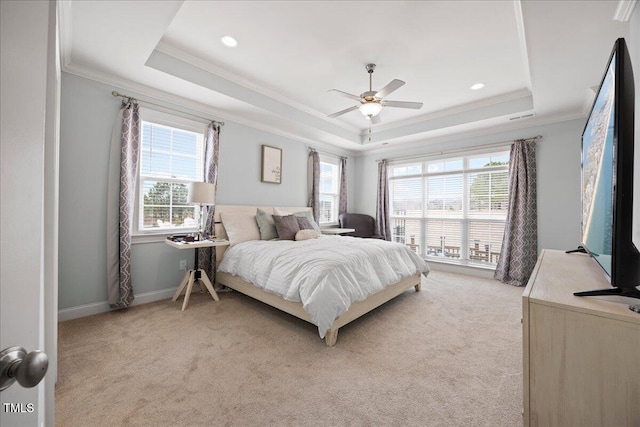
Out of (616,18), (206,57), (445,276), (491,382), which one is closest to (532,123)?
(616,18)

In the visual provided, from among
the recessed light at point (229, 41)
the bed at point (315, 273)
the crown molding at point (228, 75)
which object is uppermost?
the recessed light at point (229, 41)

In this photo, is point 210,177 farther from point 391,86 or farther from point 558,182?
point 558,182

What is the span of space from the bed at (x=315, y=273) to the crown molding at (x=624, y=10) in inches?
99.4

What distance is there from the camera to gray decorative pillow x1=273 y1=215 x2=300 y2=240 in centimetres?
363

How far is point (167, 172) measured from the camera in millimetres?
3250

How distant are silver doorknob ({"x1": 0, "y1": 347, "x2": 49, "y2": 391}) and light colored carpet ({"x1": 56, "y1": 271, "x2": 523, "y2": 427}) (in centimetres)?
128

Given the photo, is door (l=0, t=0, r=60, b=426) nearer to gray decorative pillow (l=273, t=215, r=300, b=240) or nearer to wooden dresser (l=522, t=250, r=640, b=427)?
wooden dresser (l=522, t=250, r=640, b=427)

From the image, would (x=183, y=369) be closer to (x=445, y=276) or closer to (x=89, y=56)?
(x=89, y=56)

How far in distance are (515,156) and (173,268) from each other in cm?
518

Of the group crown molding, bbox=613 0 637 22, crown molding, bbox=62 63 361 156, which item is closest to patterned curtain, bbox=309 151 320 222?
crown molding, bbox=62 63 361 156

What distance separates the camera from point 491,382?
169 centimetres

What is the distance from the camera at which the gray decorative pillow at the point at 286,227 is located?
3.63 metres

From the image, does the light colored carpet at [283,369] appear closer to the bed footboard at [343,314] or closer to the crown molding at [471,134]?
the bed footboard at [343,314]

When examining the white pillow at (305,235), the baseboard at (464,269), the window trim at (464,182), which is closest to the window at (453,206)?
the window trim at (464,182)
